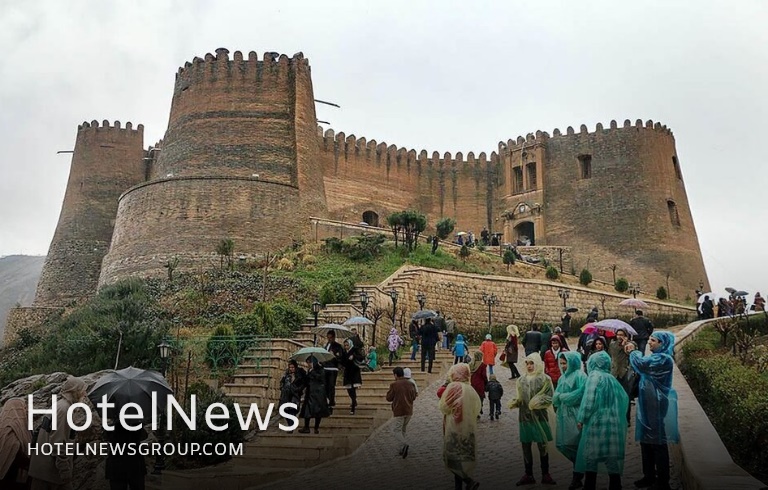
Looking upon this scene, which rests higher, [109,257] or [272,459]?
[109,257]

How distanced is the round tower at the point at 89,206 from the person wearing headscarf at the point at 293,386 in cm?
2258

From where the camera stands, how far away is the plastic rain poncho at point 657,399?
264 inches

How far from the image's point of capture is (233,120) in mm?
30109

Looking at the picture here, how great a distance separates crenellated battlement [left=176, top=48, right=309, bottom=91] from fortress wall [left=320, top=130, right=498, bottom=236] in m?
5.96

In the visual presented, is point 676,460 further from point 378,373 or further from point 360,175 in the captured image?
point 360,175

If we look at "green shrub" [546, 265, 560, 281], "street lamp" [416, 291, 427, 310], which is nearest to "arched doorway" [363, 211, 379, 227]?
"green shrub" [546, 265, 560, 281]

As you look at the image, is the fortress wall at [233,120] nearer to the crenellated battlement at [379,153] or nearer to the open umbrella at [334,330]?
the crenellated battlement at [379,153]

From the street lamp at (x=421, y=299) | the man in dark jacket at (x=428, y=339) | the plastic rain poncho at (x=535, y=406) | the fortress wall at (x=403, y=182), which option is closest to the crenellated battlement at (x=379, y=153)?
the fortress wall at (x=403, y=182)

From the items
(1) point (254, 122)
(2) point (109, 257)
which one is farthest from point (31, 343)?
(1) point (254, 122)

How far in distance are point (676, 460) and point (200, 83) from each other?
2660cm

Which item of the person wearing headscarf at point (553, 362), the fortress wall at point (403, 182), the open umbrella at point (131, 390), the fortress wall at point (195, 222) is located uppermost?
the fortress wall at point (403, 182)

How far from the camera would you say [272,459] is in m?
10.6

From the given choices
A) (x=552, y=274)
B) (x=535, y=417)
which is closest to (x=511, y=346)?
(x=535, y=417)

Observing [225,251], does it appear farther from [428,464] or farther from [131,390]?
[131,390]
